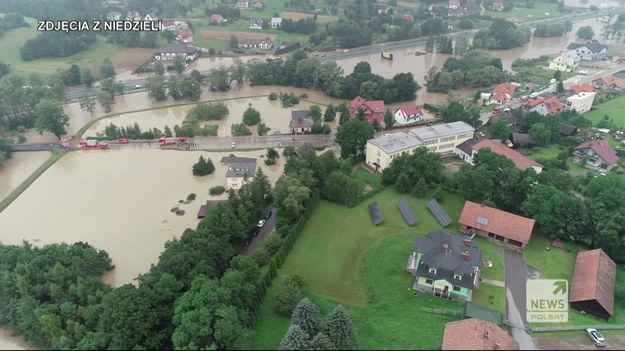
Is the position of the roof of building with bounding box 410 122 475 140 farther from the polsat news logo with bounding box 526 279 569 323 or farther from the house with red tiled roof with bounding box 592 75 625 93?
the house with red tiled roof with bounding box 592 75 625 93

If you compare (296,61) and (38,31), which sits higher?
(38,31)

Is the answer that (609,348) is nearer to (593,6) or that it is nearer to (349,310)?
(349,310)

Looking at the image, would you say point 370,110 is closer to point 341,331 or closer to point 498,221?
point 498,221

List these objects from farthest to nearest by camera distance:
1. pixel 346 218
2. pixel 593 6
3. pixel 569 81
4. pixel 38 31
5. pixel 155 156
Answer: pixel 593 6 → pixel 38 31 → pixel 569 81 → pixel 155 156 → pixel 346 218

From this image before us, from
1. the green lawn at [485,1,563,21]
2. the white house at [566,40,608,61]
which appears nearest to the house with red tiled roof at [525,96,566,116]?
the white house at [566,40,608,61]

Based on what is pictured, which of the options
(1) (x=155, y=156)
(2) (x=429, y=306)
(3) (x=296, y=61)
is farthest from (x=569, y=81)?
(1) (x=155, y=156)

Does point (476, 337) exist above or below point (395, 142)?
below

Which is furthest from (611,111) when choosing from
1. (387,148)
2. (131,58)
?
(131,58)

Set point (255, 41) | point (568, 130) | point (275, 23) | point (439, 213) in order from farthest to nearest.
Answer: point (275, 23)
point (255, 41)
point (568, 130)
point (439, 213)
